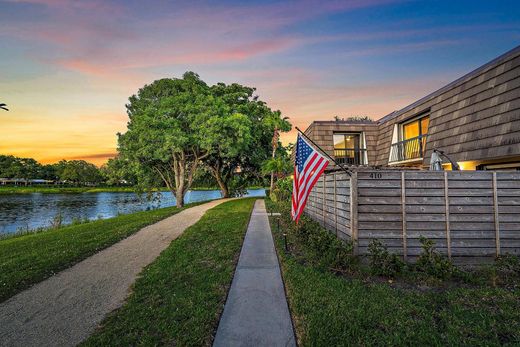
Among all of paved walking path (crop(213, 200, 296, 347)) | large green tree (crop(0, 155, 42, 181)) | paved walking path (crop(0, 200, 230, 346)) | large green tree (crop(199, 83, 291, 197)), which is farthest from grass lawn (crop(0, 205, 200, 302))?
large green tree (crop(0, 155, 42, 181))

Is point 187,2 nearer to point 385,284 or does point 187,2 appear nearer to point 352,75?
point 352,75

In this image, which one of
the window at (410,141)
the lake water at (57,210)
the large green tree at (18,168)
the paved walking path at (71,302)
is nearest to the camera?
→ the paved walking path at (71,302)

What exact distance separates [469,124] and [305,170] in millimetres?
6490

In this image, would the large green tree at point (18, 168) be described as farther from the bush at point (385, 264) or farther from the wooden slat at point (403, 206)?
the wooden slat at point (403, 206)

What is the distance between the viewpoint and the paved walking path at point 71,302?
3281 millimetres

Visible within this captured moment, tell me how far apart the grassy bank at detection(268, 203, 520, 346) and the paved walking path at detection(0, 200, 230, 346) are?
3.16 meters

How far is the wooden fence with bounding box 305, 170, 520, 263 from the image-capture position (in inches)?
225

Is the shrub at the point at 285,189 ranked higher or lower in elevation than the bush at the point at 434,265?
higher

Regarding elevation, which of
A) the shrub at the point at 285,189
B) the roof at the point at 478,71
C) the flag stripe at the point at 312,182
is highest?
the roof at the point at 478,71

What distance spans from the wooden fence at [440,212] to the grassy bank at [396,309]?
2.53 feet

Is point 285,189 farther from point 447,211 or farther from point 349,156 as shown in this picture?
point 447,211

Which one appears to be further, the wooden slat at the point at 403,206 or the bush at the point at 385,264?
the wooden slat at the point at 403,206

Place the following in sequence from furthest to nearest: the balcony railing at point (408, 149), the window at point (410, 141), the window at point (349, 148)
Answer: the window at point (349, 148) → the window at point (410, 141) → the balcony railing at point (408, 149)

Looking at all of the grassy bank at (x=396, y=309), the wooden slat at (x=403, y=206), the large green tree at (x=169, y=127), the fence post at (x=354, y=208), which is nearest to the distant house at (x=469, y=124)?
the wooden slat at (x=403, y=206)
